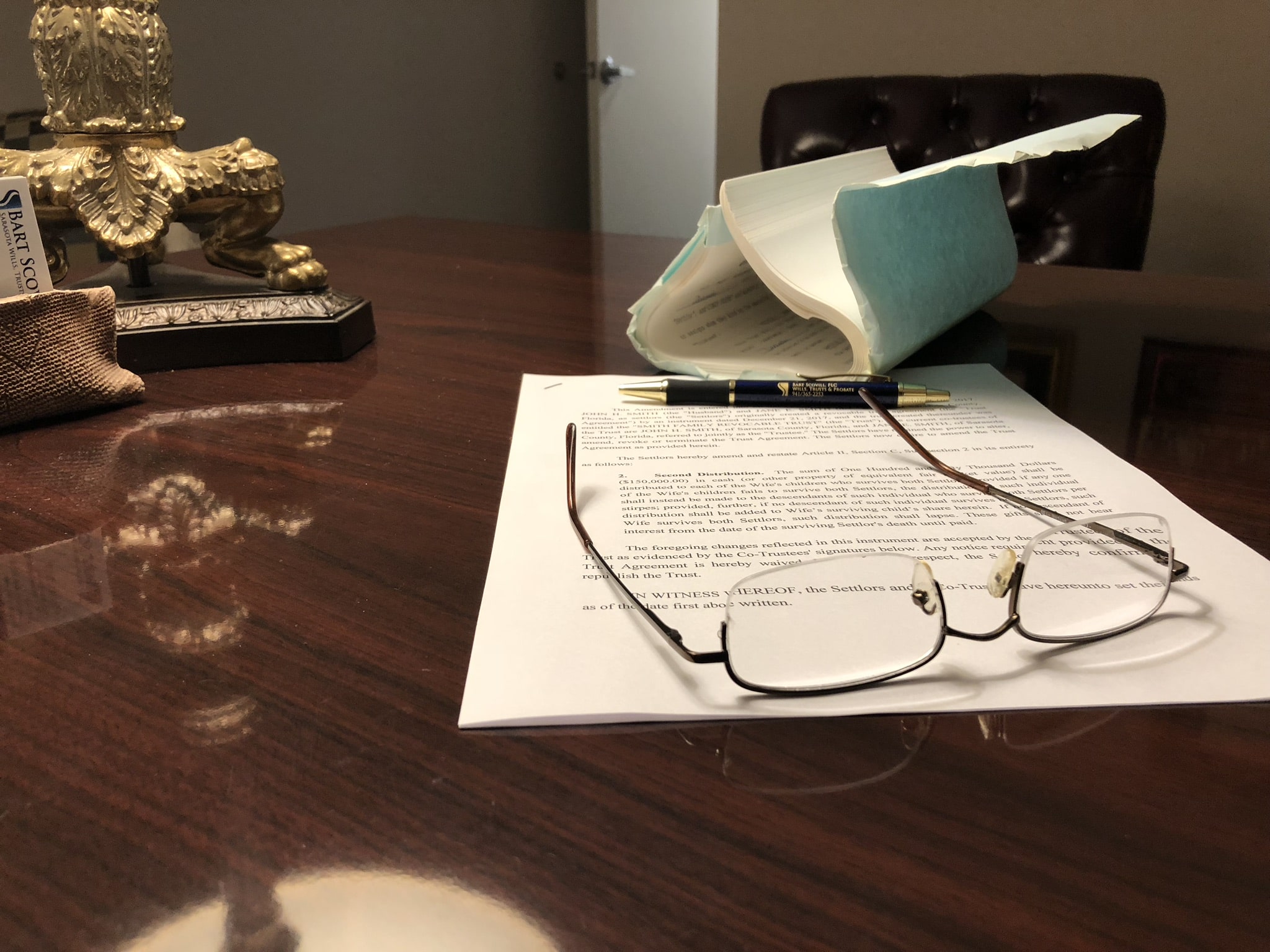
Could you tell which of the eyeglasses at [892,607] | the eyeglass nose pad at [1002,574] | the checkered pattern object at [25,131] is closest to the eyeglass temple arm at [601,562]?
the eyeglasses at [892,607]

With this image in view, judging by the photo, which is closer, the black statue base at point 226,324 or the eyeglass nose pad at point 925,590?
the eyeglass nose pad at point 925,590

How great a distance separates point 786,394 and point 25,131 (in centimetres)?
144

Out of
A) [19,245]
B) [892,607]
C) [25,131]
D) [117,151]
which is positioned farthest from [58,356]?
[25,131]

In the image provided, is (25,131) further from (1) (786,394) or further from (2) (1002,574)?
(2) (1002,574)

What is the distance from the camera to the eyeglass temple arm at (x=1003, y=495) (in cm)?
35

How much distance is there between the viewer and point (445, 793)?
235mm

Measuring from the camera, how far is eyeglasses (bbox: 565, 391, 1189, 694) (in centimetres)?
28

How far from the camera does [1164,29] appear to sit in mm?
1851

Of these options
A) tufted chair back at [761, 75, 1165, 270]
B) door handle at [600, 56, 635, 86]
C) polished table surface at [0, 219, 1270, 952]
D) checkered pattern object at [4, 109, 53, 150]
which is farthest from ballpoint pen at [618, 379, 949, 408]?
door handle at [600, 56, 635, 86]

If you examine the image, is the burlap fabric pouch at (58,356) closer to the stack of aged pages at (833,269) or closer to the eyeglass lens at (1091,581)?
the stack of aged pages at (833,269)

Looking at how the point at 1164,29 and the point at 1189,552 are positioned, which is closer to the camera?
the point at 1189,552

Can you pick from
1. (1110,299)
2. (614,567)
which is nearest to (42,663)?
(614,567)

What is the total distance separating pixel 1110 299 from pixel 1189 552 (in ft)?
1.78

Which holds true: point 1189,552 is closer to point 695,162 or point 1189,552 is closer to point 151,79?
point 151,79
